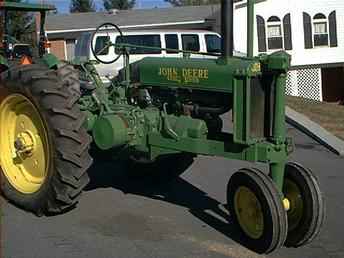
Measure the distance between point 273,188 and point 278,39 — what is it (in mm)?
25054

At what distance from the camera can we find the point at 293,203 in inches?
227

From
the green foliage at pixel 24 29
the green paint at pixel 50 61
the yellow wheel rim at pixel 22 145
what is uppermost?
the green foliage at pixel 24 29

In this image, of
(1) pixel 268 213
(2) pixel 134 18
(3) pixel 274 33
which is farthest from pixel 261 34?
(1) pixel 268 213


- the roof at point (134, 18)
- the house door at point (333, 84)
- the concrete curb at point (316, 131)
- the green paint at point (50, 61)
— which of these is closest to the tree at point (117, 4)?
the roof at point (134, 18)

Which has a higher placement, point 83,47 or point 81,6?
point 81,6

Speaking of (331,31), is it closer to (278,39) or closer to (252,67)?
(278,39)

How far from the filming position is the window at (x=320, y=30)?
3041 centimetres

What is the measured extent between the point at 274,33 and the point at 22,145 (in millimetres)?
24171

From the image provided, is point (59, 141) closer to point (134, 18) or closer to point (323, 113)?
point (323, 113)

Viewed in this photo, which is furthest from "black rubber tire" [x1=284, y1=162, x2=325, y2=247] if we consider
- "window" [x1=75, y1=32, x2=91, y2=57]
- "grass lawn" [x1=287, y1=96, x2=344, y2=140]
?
"window" [x1=75, y1=32, x2=91, y2=57]

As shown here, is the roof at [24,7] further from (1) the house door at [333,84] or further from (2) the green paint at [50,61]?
(1) the house door at [333,84]

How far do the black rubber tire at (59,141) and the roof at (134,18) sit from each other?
1074 inches

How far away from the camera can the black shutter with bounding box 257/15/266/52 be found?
2934cm

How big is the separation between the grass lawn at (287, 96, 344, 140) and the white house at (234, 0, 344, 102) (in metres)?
12.8
